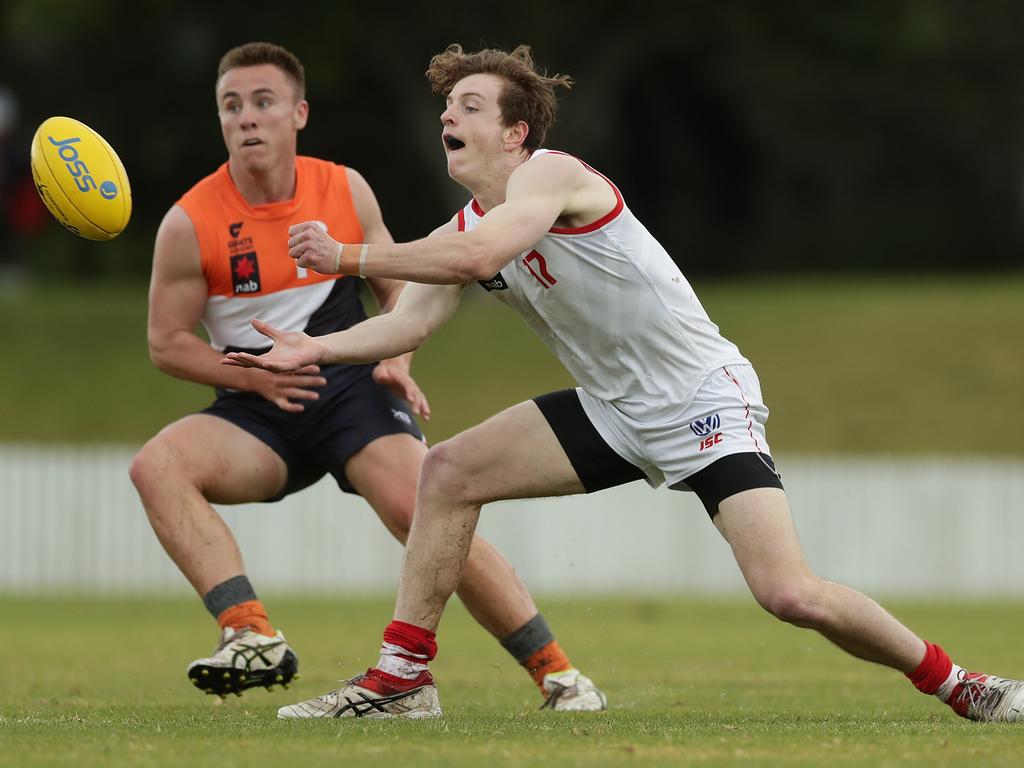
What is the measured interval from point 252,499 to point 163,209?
1024 inches

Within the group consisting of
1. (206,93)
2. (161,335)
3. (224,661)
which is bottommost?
(224,661)

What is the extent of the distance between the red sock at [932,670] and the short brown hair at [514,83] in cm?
219


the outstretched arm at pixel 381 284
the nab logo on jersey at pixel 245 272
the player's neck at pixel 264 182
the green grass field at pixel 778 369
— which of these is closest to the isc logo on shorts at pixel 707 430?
the outstretched arm at pixel 381 284

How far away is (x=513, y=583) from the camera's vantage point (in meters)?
6.69

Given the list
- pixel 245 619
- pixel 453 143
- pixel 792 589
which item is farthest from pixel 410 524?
pixel 792 589

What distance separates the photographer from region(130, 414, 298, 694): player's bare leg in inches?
249

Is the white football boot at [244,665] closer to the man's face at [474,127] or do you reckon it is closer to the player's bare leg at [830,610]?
the player's bare leg at [830,610]

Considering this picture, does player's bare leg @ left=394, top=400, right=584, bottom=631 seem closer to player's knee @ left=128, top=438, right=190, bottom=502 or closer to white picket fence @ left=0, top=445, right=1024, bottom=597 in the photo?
player's knee @ left=128, top=438, right=190, bottom=502

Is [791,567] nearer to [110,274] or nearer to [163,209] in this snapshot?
[110,274]

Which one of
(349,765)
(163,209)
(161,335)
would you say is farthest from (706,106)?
(349,765)

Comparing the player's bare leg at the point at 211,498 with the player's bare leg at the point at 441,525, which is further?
the player's bare leg at the point at 211,498

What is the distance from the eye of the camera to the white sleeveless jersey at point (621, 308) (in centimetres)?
576

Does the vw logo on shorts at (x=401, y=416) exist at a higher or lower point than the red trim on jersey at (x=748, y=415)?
lower

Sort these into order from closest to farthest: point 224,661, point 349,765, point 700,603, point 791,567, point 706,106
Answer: point 349,765 → point 791,567 → point 224,661 → point 700,603 → point 706,106
